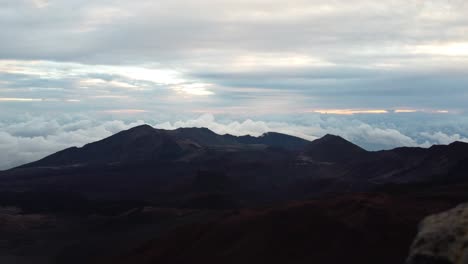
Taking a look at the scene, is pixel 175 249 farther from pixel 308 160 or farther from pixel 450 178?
pixel 308 160

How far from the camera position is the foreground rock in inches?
754

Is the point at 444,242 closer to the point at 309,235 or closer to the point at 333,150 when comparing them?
the point at 309,235

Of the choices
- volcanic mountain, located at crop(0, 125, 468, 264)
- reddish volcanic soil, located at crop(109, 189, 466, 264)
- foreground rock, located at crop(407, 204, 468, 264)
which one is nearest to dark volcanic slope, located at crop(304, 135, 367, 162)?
volcanic mountain, located at crop(0, 125, 468, 264)

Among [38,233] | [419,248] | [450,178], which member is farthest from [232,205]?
[419,248]

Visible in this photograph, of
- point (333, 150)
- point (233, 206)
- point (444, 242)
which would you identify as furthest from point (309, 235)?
point (333, 150)

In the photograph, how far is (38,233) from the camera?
83.4m

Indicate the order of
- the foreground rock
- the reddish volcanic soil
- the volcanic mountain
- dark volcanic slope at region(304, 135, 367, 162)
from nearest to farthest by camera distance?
the foreground rock
the reddish volcanic soil
the volcanic mountain
dark volcanic slope at region(304, 135, 367, 162)

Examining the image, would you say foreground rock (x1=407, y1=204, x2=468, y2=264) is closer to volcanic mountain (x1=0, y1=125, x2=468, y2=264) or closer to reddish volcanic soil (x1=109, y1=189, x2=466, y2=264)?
reddish volcanic soil (x1=109, y1=189, x2=466, y2=264)

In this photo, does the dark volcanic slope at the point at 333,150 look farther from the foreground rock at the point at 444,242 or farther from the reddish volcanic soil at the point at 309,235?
the foreground rock at the point at 444,242

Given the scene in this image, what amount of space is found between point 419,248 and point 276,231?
106 ft

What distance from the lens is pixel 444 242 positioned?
65.7ft

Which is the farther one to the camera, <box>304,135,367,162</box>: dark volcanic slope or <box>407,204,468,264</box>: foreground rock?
<box>304,135,367,162</box>: dark volcanic slope

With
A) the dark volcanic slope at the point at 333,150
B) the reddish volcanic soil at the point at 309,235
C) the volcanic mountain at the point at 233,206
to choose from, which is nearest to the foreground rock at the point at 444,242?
the reddish volcanic soil at the point at 309,235

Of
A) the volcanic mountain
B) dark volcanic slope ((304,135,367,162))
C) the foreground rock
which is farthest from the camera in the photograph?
dark volcanic slope ((304,135,367,162))
